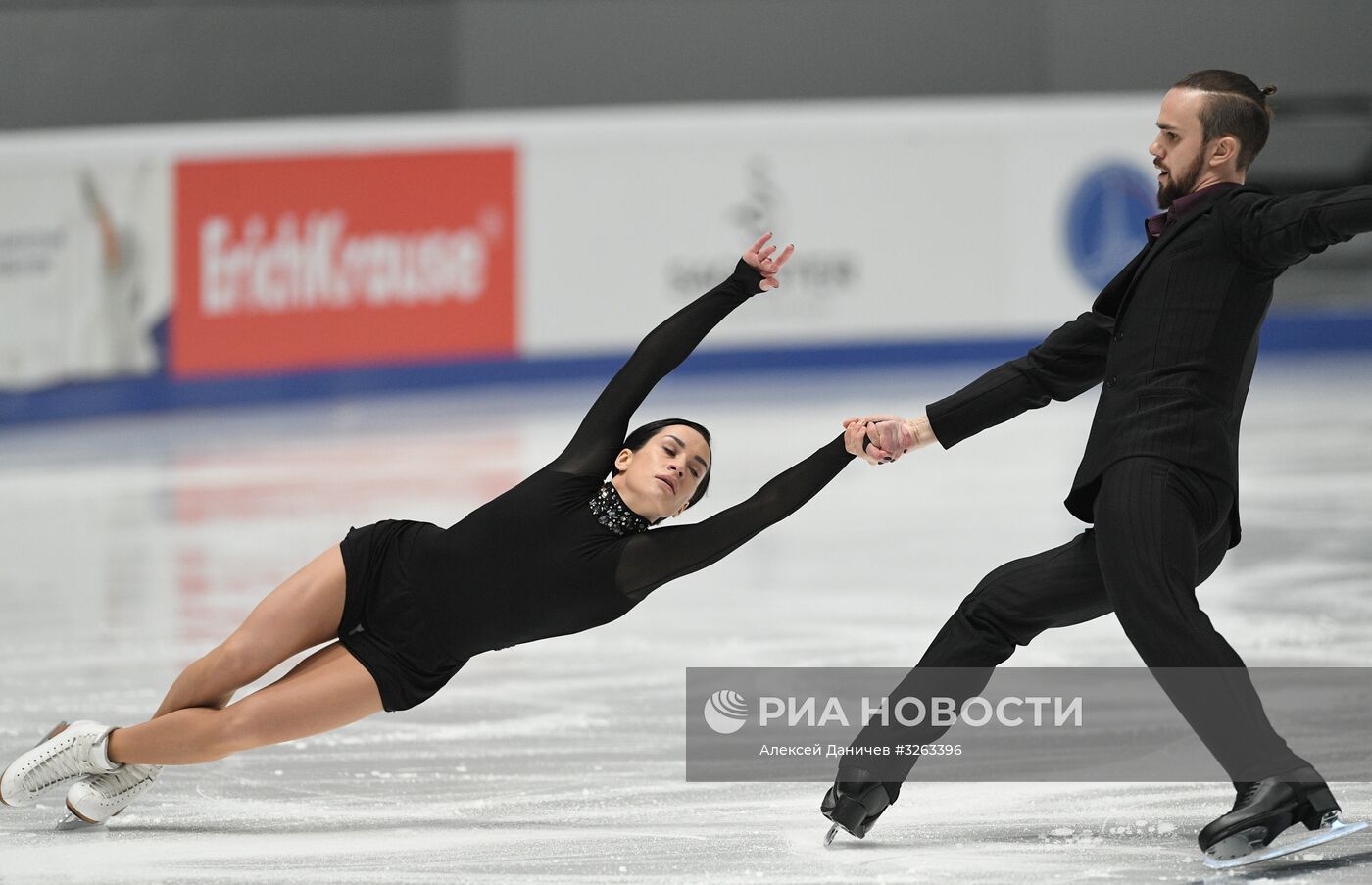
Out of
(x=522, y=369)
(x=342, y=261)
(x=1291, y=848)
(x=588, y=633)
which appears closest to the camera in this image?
(x=1291, y=848)

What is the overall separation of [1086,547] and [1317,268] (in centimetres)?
945

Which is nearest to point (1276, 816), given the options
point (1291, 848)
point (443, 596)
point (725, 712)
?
point (1291, 848)

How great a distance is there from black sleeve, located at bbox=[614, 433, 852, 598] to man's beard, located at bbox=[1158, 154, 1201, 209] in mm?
779

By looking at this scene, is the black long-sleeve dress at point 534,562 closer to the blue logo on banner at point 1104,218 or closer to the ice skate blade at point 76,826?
the ice skate blade at point 76,826

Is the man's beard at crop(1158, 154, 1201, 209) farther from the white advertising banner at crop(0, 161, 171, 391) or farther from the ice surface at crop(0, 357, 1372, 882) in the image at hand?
the white advertising banner at crop(0, 161, 171, 391)

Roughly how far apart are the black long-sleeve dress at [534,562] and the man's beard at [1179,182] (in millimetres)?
810

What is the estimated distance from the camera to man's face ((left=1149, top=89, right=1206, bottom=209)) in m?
3.14

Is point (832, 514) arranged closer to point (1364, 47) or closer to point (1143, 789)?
point (1143, 789)

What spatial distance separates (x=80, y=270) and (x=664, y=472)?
663 centimetres

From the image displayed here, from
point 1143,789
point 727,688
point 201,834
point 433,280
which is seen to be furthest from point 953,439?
point 433,280

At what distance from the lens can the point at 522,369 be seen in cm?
1066

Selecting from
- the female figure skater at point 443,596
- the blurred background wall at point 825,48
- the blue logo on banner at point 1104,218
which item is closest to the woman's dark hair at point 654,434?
the female figure skater at point 443,596

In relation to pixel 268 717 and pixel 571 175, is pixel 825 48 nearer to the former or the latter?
pixel 571 175

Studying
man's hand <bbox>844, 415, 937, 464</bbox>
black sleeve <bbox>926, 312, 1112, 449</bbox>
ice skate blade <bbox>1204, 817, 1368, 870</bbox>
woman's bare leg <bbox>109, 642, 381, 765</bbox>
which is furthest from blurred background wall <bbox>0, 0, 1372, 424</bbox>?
ice skate blade <bbox>1204, 817, 1368, 870</bbox>
